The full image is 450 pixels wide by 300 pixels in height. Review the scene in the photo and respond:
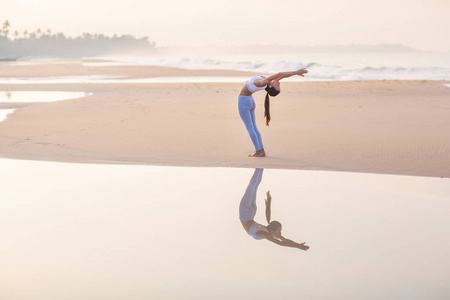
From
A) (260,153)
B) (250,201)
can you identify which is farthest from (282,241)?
(260,153)

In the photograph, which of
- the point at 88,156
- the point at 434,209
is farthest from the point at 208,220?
the point at 88,156

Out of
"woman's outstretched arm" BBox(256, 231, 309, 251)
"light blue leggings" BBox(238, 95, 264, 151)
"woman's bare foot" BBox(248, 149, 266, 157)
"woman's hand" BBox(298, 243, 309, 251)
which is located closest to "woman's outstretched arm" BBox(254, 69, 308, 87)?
"light blue leggings" BBox(238, 95, 264, 151)

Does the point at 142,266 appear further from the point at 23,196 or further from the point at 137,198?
the point at 23,196

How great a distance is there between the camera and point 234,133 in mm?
11633

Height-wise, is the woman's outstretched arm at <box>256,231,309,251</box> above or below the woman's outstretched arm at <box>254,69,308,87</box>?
below

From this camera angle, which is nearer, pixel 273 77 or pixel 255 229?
pixel 255 229

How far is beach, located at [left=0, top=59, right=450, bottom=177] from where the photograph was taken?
351 inches

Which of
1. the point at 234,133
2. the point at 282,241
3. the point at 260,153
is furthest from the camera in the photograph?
the point at 234,133

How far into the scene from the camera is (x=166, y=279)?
13.2 ft

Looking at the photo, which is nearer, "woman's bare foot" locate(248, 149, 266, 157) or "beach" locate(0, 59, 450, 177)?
"beach" locate(0, 59, 450, 177)

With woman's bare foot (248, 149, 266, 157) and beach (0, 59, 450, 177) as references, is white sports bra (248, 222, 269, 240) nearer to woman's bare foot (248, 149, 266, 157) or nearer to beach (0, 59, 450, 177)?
beach (0, 59, 450, 177)

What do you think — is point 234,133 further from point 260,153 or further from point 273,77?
point 273,77

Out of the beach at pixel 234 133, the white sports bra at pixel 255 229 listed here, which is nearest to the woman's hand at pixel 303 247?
the white sports bra at pixel 255 229

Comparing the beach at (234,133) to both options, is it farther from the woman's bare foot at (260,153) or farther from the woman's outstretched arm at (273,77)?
the woman's outstretched arm at (273,77)
